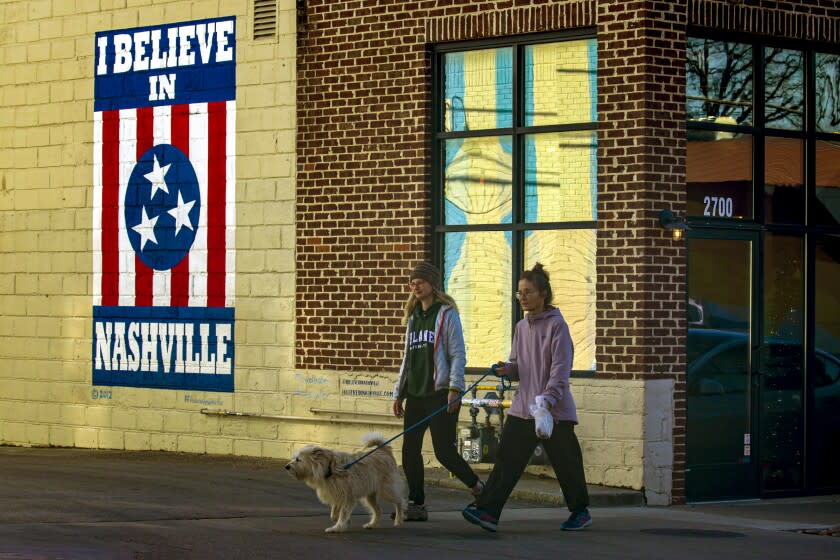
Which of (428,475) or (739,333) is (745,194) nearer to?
(739,333)

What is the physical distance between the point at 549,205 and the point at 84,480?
5.05 meters

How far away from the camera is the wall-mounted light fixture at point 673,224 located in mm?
13508

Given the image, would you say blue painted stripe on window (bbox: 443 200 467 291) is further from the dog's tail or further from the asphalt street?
the dog's tail

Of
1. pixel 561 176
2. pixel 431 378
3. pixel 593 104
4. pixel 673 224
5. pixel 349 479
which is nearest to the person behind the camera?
pixel 349 479

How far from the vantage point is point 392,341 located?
15180 millimetres

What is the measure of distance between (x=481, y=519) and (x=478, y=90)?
5.29 metres

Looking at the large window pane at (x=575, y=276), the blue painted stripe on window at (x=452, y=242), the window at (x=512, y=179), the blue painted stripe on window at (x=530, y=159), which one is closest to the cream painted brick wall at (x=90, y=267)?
the blue painted stripe on window at (x=452, y=242)

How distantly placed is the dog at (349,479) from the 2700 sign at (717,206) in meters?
4.53

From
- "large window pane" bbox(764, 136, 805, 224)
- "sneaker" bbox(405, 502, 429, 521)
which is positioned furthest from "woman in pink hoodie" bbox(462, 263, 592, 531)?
"large window pane" bbox(764, 136, 805, 224)

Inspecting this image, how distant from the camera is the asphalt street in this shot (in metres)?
9.80

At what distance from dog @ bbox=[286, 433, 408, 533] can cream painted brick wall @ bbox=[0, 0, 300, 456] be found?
4895 mm

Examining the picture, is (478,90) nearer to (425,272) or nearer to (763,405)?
(425,272)

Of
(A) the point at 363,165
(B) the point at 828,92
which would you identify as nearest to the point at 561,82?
(A) the point at 363,165

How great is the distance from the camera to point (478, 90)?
1473cm
